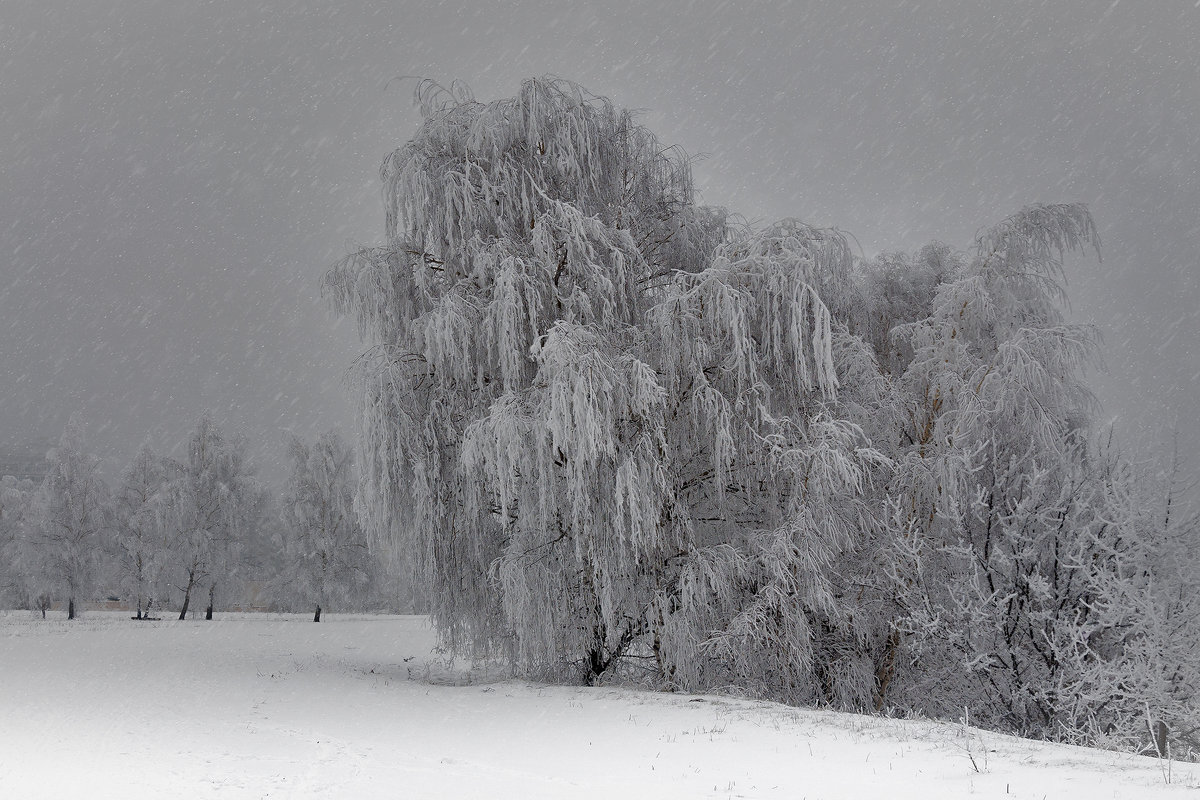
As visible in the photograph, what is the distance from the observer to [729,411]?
37.9 feet

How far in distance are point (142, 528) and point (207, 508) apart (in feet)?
8.16

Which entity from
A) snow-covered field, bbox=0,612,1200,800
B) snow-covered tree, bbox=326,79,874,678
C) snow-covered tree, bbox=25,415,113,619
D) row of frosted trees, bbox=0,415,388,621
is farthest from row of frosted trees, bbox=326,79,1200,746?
snow-covered tree, bbox=25,415,113,619

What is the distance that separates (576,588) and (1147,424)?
24.0 ft

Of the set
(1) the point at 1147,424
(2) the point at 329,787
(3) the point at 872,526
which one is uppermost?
(1) the point at 1147,424

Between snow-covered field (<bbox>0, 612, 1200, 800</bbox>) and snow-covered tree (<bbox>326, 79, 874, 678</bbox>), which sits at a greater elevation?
snow-covered tree (<bbox>326, 79, 874, 678</bbox>)

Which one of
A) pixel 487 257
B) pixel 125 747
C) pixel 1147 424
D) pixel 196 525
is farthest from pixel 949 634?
pixel 196 525

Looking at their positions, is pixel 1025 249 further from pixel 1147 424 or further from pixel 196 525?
pixel 196 525

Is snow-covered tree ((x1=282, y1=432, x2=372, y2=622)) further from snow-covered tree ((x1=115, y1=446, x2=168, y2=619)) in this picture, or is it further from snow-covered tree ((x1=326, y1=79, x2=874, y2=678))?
snow-covered tree ((x1=326, y1=79, x2=874, y2=678))

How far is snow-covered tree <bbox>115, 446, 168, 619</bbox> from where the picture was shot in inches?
1346

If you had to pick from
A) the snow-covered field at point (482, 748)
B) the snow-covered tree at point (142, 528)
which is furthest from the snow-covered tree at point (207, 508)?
the snow-covered field at point (482, 748)

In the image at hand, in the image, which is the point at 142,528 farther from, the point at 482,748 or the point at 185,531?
the point at 482,748

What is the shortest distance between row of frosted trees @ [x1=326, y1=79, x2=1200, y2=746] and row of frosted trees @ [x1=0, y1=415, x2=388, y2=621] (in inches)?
982

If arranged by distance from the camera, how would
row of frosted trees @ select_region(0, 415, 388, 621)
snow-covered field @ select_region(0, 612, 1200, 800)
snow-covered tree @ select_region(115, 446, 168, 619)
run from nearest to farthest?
snow-covered field @ select_region(0, 612, 1200, 800), snow-covered tree @ select_region(115, 446, 168, 619), row of frosted trees @ select_region(0, 415, 388, 621)

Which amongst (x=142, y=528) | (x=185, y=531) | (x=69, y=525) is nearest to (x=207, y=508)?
(x=185, y=531)
